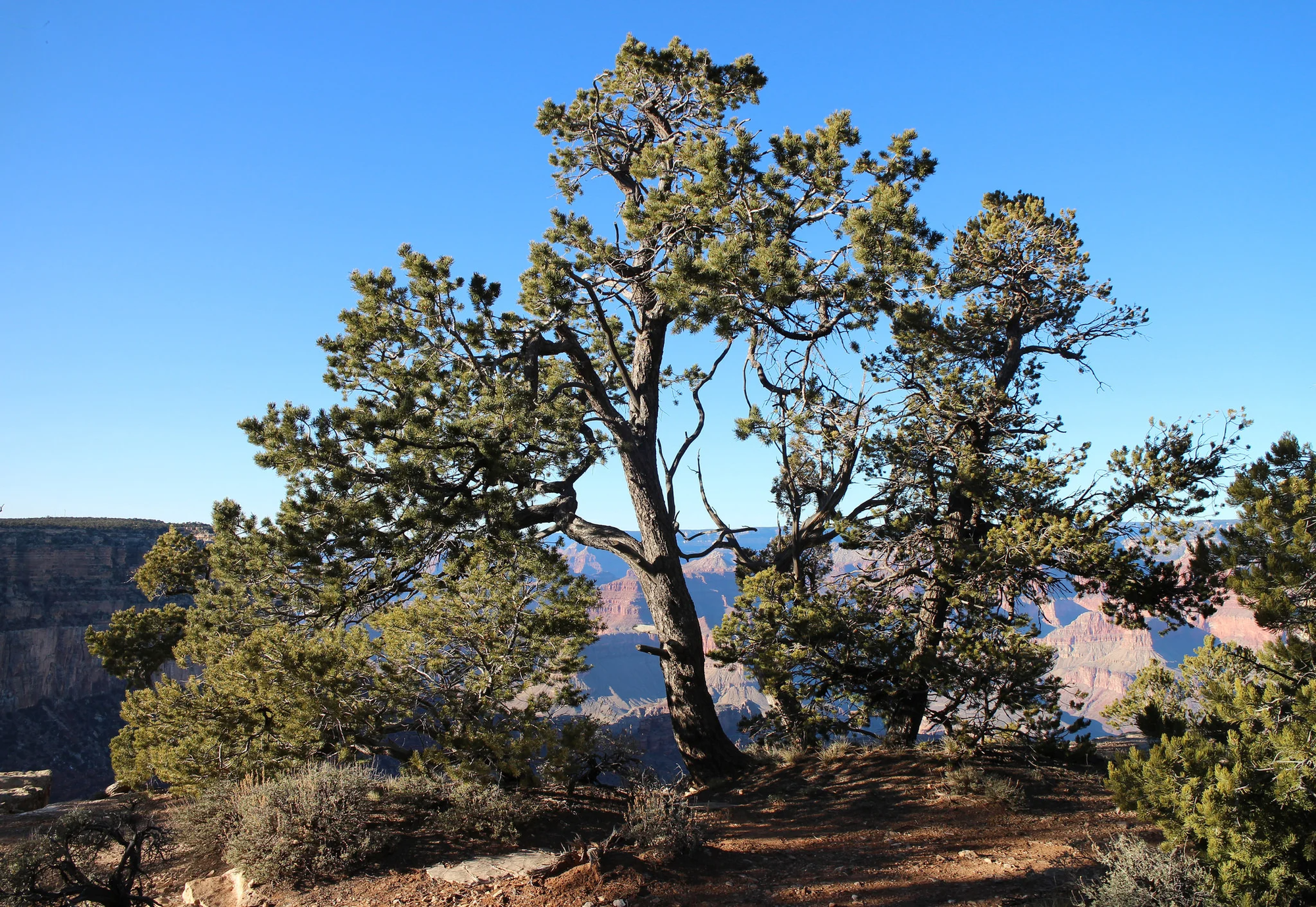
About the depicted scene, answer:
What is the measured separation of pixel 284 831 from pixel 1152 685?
28.5 ft

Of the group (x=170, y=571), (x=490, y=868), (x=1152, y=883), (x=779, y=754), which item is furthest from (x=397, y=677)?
(x=170, y=571)

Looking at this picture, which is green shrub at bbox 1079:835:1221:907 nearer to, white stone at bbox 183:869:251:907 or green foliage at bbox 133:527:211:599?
white stone at bbox 183:869:251:907

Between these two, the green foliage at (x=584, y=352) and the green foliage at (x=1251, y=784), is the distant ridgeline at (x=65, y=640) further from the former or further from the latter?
the green foliage at (x=1251, y=784)

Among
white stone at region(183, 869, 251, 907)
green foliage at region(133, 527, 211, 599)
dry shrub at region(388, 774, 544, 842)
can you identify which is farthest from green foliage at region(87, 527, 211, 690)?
dry shrub at region(388, 774, 544, 842)

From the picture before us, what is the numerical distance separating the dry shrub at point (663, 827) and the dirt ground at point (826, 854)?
112 mm

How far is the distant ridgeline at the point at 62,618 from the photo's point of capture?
60000mm

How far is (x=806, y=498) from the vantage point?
12570 millimetres

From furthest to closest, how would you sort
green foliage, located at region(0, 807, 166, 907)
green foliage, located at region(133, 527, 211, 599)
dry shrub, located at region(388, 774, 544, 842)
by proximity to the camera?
green foliage, located at region(133, 527, 211, 599) → dry shrub, located at region(388, 774, 544, 842) → green foliage, located at region(0, 807, 166, 907)

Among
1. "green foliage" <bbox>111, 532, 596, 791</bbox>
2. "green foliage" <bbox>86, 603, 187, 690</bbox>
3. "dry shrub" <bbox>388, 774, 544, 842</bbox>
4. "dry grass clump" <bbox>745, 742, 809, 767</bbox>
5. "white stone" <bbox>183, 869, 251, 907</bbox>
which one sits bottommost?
"white stone" <bbox>183, 869, 251, 907</bbox>

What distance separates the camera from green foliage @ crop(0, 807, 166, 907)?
554 cm

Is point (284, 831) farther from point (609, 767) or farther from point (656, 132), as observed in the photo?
point (656, 132)

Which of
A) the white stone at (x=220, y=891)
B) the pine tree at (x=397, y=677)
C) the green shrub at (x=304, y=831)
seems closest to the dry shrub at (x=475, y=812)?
the pine tree at (x=397, y=677)

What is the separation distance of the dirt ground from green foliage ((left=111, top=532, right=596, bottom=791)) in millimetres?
1033

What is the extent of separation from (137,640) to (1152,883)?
2021 centimetres
